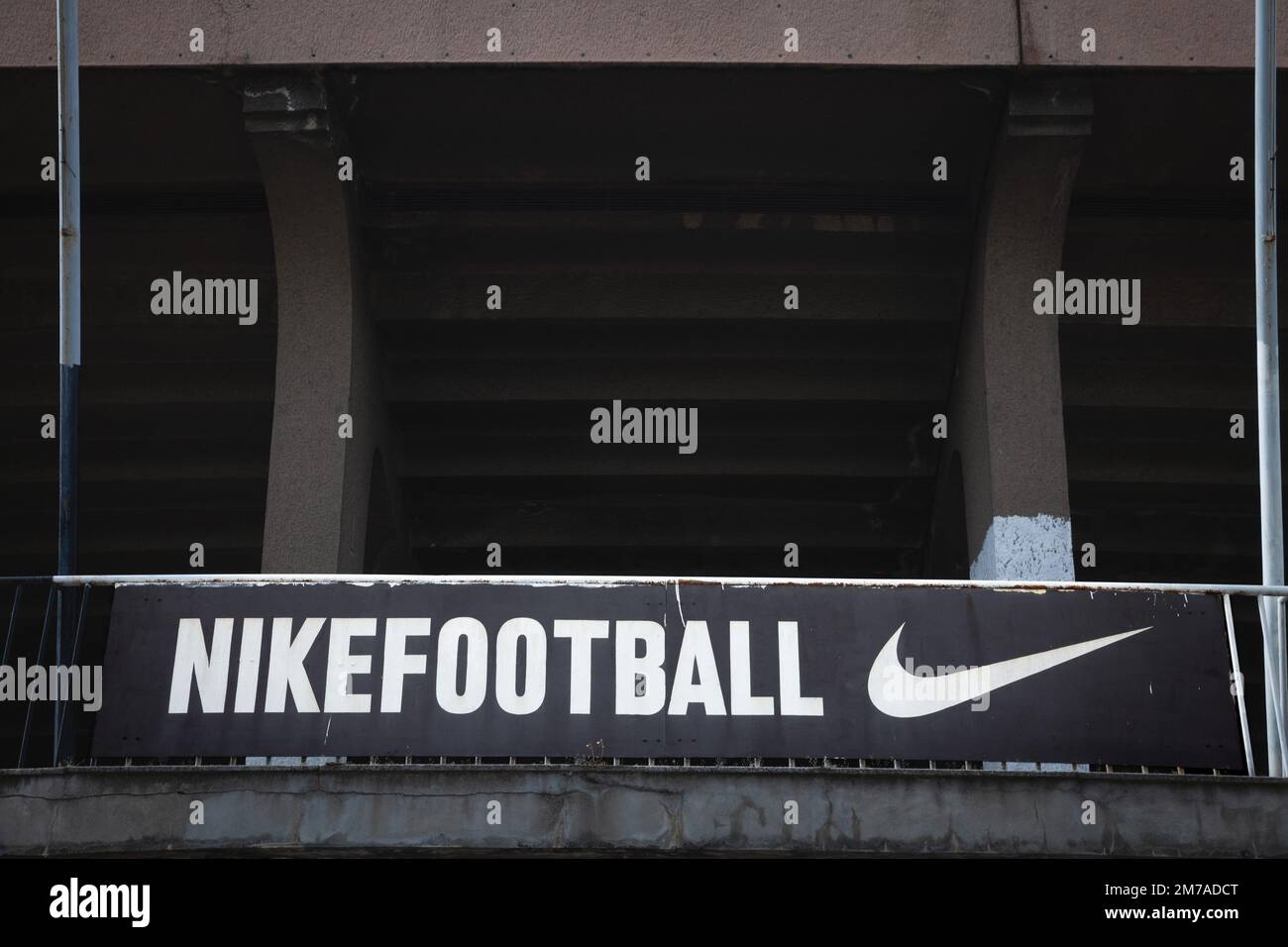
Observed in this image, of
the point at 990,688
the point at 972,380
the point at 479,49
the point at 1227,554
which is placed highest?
the point at 479,49

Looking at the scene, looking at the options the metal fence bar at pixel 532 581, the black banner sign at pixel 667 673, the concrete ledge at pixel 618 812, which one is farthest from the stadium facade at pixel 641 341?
the metal fence bar at pixel 532 581

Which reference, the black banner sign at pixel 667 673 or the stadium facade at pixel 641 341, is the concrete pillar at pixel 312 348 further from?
the black banner sign at pixel 667 673

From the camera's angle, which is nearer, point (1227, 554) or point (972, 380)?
point (972, 380)

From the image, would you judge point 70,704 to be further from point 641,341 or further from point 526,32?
point 641,341

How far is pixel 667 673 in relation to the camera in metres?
8.60

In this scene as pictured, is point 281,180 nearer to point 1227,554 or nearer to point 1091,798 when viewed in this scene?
point 1091,798

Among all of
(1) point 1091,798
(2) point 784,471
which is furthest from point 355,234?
(1) point 1091,798

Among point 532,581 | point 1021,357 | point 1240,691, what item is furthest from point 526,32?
point 1240,691

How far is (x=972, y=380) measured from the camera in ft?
43.4

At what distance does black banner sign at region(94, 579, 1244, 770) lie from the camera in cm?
847

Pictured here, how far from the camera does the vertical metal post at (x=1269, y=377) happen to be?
8.86 metres

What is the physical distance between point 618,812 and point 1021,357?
21.0ft
